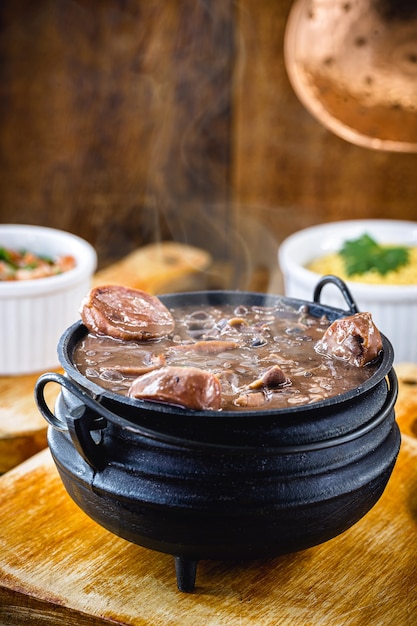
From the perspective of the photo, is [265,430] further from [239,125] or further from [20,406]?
[239,125]

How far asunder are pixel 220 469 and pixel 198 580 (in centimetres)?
47

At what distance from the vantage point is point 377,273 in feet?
13.6

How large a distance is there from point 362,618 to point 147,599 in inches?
22.3

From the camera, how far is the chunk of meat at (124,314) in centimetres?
239

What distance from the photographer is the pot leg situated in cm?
211

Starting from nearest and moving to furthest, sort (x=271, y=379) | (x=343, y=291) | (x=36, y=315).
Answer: (x=271, y=379)
(x=343, y=291)
(x=36, y=315)

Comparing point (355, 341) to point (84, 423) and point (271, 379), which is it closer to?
point (271, 379)

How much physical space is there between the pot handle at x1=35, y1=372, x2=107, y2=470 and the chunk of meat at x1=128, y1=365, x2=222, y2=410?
0.12m

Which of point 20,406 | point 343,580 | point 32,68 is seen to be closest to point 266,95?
point 32,68

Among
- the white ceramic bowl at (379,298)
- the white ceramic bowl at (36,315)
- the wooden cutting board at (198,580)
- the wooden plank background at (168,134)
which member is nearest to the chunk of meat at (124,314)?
the wooden cutting board at (198,580)

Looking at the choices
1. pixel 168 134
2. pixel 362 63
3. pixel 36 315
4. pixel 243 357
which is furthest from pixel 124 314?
pixel 168 134

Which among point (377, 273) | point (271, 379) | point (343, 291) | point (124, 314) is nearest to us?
point (271, 379)

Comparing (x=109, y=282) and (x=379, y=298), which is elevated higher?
(x=379, y=298)

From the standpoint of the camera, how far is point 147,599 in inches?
83.7
